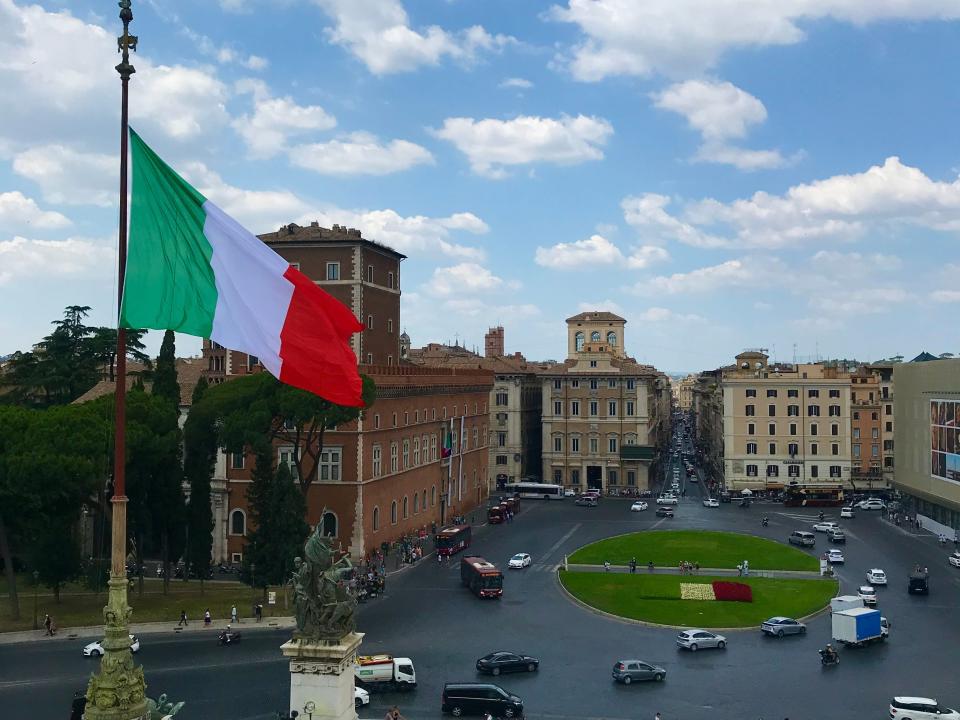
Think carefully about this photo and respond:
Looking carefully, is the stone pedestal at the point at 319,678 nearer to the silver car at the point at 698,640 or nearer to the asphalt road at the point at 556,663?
the asphalt road at the point at 556,663

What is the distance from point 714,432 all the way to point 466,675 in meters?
70.7

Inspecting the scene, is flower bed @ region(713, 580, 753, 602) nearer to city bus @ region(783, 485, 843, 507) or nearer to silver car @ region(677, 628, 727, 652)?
silver car @ region(677, 628, 727, 652)

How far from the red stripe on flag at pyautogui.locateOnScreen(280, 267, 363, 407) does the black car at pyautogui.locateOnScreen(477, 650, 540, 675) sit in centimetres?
1937

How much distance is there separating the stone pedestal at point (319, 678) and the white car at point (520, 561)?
3528 cm

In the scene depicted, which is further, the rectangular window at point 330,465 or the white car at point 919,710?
the rectangular window at point 330,465

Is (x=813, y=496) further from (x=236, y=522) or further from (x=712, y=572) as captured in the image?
(x=236, y=522)

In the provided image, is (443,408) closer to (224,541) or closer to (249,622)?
(224,541)

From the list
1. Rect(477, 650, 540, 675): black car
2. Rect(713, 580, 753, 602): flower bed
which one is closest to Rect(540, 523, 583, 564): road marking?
Rect(713, 580, 753, 602): flower bed

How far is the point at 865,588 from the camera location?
40.7 metres

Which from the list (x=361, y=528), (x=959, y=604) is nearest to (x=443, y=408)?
(x=361, y=528)

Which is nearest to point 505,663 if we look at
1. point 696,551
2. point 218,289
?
point 218,289

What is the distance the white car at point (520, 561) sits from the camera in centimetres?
4853

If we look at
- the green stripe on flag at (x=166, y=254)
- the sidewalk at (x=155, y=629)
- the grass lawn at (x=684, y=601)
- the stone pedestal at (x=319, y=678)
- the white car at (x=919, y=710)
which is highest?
the green stripe on flag at (x=166, y=254)

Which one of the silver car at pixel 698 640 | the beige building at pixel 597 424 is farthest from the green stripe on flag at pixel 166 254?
the beige building at pixel 597 424
